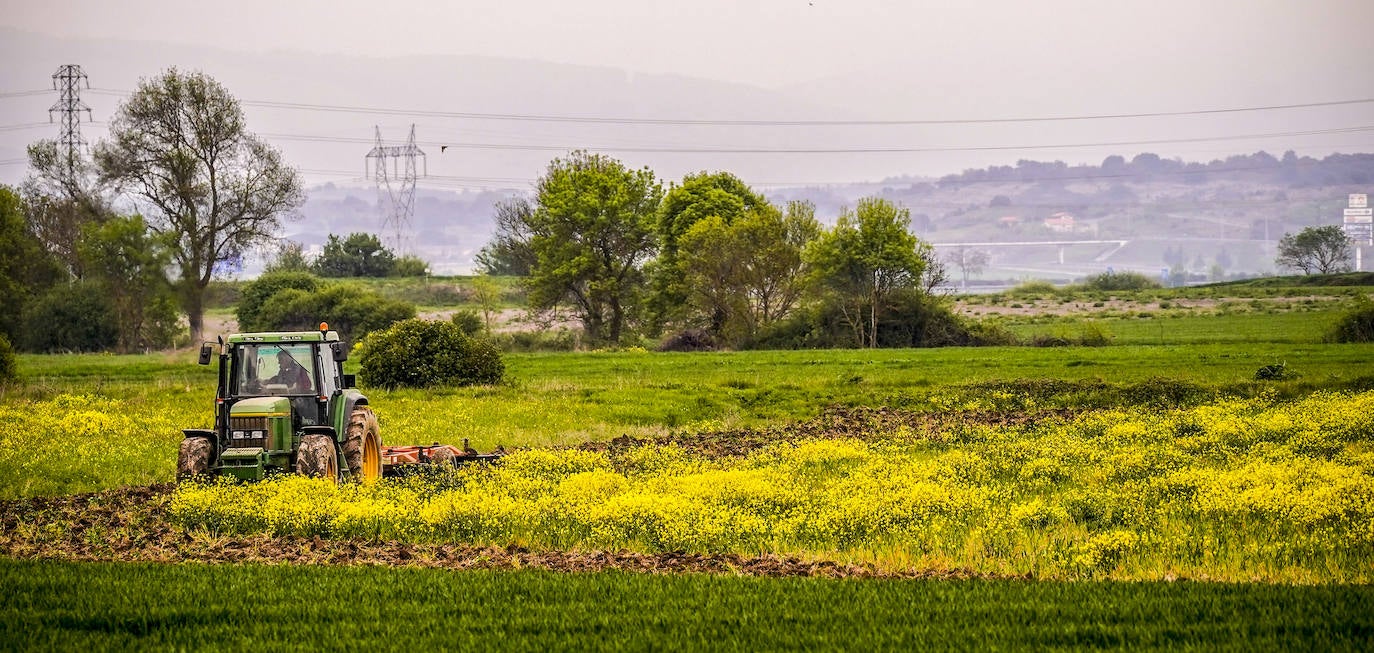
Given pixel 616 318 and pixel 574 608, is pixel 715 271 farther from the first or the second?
pixel 574 608

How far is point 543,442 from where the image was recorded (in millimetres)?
31094

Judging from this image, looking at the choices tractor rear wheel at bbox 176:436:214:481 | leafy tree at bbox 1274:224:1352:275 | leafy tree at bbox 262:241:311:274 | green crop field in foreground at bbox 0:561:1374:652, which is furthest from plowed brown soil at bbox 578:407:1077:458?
leafy tree at bbox 1274:224:1352:275

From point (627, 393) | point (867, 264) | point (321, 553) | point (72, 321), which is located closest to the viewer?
point (321, 553)

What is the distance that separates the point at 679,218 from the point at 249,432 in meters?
62.0

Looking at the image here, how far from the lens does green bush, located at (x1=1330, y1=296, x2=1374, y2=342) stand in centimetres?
5850

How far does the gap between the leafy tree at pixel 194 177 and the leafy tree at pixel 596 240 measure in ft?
57.9

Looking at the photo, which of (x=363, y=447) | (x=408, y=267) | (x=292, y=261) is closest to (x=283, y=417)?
(x=363, y=447)

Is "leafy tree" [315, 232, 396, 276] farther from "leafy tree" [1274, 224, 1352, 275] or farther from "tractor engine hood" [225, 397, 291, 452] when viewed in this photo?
"tractor engine hood" [225, 397, 291, 452]

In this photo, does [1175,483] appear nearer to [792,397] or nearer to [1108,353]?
[792,397]

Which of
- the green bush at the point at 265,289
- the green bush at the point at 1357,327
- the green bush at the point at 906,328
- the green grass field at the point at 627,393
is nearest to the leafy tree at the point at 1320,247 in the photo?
the green bush at the point at 906,328

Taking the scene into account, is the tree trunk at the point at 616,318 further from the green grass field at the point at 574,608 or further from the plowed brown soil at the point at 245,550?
the plowed brown soil at the point at 245,550

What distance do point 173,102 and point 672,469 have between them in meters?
66.2

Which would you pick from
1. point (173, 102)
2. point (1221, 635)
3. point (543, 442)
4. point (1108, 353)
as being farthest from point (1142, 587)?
point (173, 102)

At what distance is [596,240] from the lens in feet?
271
